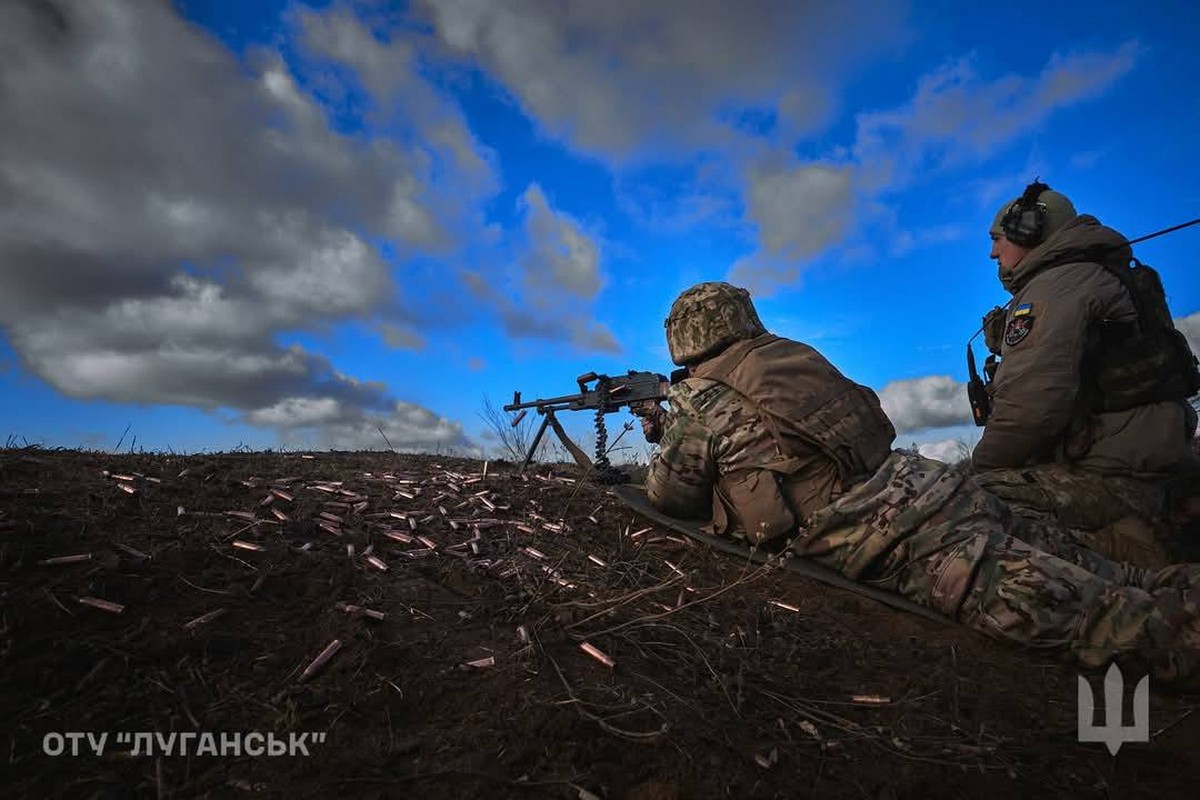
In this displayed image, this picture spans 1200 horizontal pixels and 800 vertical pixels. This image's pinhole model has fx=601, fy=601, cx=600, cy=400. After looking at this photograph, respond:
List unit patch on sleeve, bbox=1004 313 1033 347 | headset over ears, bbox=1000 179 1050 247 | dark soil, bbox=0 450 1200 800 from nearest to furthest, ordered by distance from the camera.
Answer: dark soil, bbox=0 450 1200 800, unit patch on sleeve, bbox=1004 313 1033 347, headset over ears, bbox=1000 179 1050 247

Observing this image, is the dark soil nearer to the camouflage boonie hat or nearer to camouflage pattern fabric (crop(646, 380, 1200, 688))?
camouflage pattern fabric (crop(646, 380, 1200, 688))

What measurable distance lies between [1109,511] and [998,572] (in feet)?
7.18

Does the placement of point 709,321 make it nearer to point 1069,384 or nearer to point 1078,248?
point 1069,384

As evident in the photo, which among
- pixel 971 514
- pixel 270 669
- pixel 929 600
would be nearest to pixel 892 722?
pixel 929 600

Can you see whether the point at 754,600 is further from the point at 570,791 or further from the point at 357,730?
the point at 357,730

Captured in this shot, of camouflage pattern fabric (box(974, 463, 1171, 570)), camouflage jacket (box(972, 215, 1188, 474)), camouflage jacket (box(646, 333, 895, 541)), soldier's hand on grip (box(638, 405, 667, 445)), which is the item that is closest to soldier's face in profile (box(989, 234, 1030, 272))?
camouflage jacket (box(972, 215, 1188, 474))

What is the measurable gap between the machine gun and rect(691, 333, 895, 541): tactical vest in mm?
2376

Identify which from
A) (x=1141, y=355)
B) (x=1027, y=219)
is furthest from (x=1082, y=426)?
(x=1027, y=219)

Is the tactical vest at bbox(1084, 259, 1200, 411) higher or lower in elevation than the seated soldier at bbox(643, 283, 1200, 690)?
higher

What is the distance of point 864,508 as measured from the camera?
4246 mm

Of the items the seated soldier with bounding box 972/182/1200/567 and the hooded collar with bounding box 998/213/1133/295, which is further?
the hooded collar with bounding box 998/213/1133/295

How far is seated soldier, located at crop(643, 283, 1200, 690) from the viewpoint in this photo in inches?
139

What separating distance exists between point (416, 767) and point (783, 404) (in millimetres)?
3373

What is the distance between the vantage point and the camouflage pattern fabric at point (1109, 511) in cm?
500
